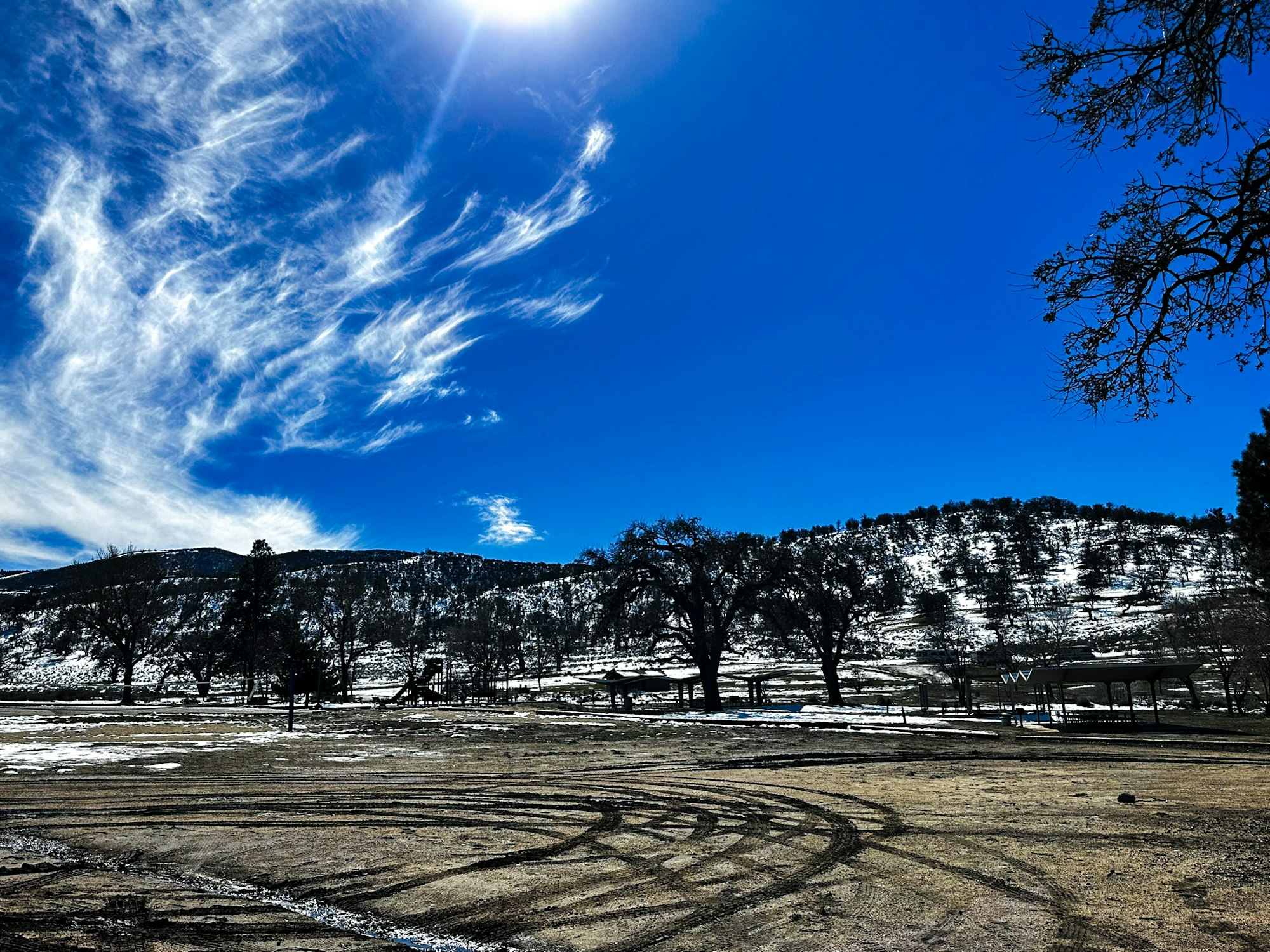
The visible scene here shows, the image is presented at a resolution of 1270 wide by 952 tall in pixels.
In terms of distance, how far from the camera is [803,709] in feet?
126

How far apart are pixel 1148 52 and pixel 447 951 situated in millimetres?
8637

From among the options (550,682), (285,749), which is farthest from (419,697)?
(285,749)

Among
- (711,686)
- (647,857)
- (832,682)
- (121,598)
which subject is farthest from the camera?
(121,598)

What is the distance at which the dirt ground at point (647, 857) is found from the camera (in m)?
4.36

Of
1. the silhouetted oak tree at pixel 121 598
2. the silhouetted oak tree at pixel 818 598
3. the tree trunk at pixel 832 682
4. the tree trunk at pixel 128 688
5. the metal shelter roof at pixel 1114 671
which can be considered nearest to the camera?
the metal shelter roof at pixel 1114 671

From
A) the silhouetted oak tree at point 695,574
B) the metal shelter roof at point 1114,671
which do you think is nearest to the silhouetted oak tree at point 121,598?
the silhouetted oak tree at point 695,574

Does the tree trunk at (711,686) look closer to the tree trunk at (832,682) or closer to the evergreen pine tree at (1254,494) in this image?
the tree trunk at (832,682)

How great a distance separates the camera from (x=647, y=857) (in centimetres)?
623

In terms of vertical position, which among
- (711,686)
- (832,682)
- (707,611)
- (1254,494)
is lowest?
(832,682)

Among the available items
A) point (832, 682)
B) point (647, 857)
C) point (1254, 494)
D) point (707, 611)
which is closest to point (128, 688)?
point (707, 611)

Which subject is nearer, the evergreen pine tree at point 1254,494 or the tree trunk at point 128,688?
the evergreen pine tree at point 1254,494

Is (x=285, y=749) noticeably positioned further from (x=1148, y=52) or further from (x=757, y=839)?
(x=1148, y=52)

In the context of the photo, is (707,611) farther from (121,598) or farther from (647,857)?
(121,598)

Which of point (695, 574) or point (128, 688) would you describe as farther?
point (128, 688)
